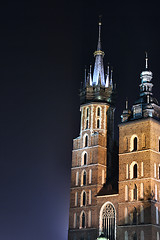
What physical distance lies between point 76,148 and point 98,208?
10.9 meters

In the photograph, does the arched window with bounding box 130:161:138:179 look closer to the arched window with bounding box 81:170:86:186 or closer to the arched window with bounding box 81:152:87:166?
the arched window with bounding box 81:170:86:186

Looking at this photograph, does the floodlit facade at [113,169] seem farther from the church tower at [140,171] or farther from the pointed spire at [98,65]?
the pointed spire at [98,65]

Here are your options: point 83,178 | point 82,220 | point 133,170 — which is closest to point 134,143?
point 133,170

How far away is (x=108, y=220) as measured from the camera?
6056cm

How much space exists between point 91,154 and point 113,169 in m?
4.33

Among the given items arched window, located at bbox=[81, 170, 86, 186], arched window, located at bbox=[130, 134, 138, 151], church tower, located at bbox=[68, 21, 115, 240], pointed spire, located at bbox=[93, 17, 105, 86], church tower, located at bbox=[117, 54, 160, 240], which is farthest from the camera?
pointed spire, located at bbox=[93, 17, 105, 86]

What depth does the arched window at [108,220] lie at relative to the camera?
196 ft

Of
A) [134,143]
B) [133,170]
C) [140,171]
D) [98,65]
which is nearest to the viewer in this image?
[140,171]

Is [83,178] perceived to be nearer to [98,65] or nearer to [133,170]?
[133,170]

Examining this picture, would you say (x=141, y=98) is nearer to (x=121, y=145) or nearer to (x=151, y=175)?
(x=121, y=145)

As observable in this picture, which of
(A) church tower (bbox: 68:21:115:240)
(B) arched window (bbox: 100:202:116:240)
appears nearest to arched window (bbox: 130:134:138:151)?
(A) church tower (bbox: 68:21:115:240)

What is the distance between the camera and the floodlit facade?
188ft

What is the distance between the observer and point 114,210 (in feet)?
198

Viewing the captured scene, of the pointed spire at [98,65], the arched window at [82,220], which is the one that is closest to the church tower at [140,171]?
the arched window at [82,220]
